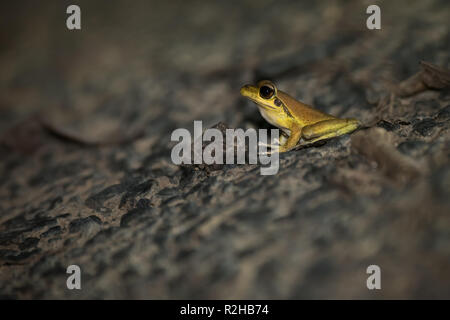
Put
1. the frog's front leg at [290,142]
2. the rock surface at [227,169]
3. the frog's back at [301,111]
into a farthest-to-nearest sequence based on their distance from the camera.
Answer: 1. the frog's back at [301,111]
2. the frog's front leg at [290,142]
3. the rock surface at [227,169]

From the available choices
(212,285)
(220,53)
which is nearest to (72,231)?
(212,285)

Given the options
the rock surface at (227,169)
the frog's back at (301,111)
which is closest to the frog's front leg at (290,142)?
the frog's back at (301,111)

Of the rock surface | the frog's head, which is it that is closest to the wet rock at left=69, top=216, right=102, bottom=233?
the rock surface

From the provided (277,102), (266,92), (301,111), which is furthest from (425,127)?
(266,92)

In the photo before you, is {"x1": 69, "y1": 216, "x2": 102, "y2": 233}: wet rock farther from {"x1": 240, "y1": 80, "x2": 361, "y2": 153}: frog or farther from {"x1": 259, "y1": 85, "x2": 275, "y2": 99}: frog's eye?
{"x1": 259, "y1": 85, "x2": 275, "y2": 99}: frog's eye

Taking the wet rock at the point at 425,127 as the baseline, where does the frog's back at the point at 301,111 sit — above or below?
above

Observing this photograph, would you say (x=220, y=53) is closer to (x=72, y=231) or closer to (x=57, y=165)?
(x=57, y=165)

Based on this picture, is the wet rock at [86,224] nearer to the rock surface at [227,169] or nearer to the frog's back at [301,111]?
the rock surface at [227,169]

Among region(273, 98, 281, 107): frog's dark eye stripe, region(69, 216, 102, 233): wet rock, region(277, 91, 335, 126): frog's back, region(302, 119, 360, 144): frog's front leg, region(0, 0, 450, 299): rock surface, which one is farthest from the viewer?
region(273, 98, 281, 107): frog's dark eye stripe

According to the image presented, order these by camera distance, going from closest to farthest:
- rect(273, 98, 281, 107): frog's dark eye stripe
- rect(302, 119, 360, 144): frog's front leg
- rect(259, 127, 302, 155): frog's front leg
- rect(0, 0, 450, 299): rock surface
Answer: rect(0, 0, 450, 299): rock surface → rect(302, 119, 360, 144): frog's front leg → rect(259, 127, 302, 155): frog's front leg → rect(273, 98, 281, 107): frog's dark eye stripe

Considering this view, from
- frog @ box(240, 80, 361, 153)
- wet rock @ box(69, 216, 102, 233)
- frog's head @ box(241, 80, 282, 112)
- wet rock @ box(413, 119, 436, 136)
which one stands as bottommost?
wet rock @ box(69, 216, 102, 233)
